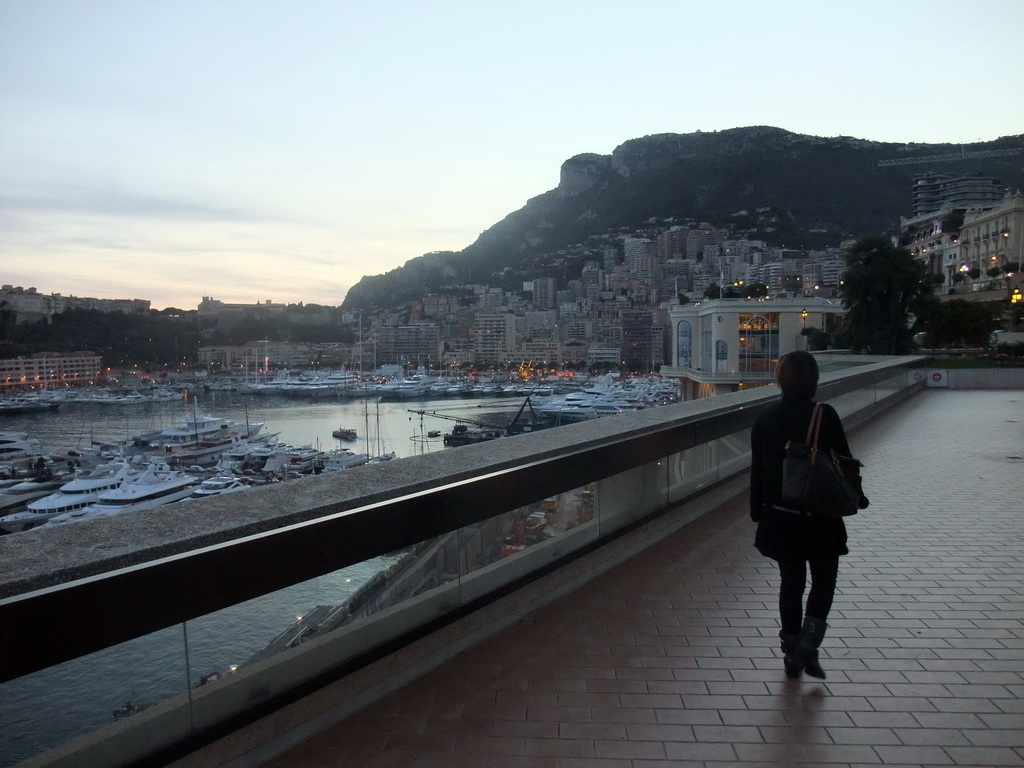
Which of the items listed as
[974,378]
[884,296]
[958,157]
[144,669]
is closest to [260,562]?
[144,669]

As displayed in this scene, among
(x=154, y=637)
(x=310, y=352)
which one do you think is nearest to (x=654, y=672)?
(x=154, y=637)

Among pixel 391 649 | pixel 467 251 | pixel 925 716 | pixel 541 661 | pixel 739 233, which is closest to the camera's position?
pixel 925 716

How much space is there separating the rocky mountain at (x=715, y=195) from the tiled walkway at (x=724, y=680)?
12189cm

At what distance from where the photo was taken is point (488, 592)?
3.36m

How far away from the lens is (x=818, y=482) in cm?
285

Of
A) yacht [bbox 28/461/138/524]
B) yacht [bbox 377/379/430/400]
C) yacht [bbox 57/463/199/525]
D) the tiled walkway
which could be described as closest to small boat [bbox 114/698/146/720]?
the tiled walkway

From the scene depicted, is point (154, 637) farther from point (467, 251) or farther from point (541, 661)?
point (467, 251)

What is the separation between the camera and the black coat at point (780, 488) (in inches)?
117

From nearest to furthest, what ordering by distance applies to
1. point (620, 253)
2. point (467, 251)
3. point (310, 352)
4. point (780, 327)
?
point (780, 327) → point (310, 352) → point (620, 253) → point (467, 251)

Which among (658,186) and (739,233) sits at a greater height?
(658,186)

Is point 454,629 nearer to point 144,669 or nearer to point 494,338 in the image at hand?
point 144,669

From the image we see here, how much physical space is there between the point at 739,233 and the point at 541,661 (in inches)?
5563

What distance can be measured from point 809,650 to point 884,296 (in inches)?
1235

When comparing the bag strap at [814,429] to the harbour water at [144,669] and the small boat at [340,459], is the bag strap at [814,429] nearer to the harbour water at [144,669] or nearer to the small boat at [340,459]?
the harbour water at [144,669]
